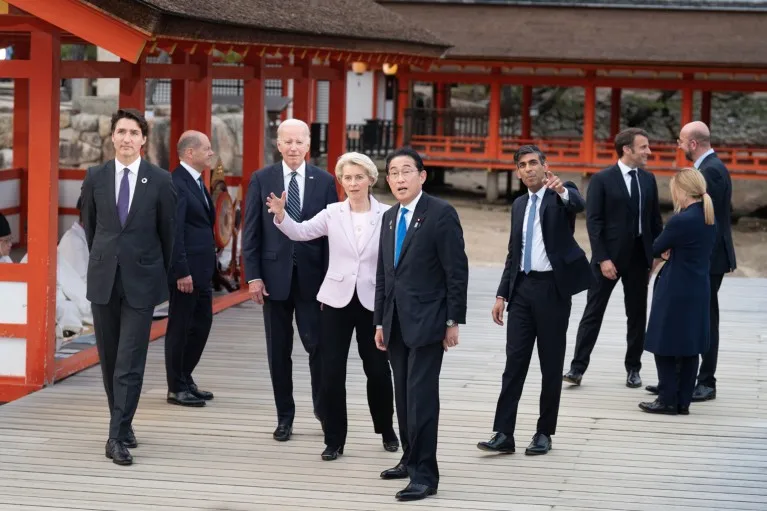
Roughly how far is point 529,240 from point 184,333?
229 centimetres

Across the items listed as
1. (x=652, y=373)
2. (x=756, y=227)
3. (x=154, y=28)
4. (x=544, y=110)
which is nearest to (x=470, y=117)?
(x=756, y=227)

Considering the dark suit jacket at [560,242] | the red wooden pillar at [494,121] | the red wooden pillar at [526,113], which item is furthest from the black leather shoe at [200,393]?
the red wooden pillar at [526,113]

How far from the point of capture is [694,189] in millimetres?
8164

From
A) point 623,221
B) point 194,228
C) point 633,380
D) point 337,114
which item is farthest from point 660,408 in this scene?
point 337,114

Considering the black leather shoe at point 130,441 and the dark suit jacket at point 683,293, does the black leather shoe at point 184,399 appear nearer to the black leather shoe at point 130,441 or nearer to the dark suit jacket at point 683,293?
the black leather shoe at point 130,441

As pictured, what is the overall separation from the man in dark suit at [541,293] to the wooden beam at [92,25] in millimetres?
2293

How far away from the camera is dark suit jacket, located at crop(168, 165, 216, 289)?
8211mm

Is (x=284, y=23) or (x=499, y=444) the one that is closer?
(x=499, y=444)

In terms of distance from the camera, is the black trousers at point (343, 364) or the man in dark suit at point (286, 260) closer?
the black trousers at point (343, 364)

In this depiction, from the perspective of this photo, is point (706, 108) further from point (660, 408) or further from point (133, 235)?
point (133, 235)

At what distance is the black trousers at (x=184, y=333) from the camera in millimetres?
8219

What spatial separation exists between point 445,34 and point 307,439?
75.9 ft

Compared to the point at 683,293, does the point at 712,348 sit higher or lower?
lower

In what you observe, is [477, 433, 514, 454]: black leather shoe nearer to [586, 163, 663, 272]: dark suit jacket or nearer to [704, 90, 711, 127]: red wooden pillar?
[586, 163, 663, 272]: dark suit jacket
